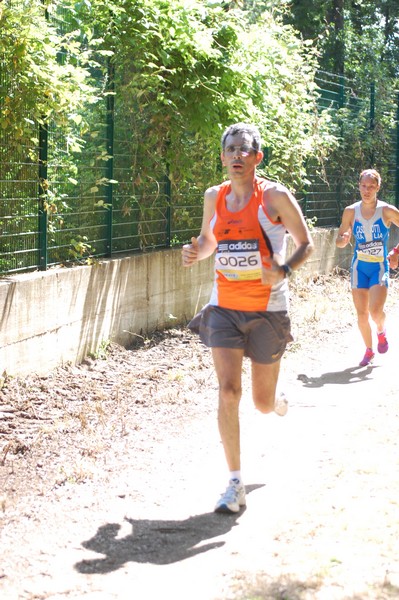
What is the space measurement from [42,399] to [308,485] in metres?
2.68

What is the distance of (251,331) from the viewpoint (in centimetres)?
567

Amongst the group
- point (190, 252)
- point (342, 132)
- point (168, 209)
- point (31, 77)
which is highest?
point (31, 77)

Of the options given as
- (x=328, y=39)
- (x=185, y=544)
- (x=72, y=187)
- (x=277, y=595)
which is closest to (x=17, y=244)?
(x=72, y=187)

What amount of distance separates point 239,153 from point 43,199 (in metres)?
3.54

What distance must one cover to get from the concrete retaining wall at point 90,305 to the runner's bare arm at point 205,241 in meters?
2.35

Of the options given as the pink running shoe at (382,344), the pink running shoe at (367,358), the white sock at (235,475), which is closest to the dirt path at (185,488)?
the white sock at (235,475)

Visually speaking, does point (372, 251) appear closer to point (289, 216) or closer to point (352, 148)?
point (289, 216)

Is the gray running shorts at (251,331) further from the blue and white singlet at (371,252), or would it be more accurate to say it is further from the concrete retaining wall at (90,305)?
the blue and white singlet at (371,252)

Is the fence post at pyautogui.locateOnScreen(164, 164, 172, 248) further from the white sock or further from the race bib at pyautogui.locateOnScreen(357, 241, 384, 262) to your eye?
the white sock

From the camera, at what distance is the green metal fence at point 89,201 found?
27.2ft

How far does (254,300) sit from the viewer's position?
5617 millimetres

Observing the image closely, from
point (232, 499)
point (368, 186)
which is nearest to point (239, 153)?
point (232, 499)

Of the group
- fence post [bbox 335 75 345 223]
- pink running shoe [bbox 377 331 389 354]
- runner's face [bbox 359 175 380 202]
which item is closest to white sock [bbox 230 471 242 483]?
pink running shoe [bbox 377 331 389 354]

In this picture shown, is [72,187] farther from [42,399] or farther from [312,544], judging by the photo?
[312,544]
